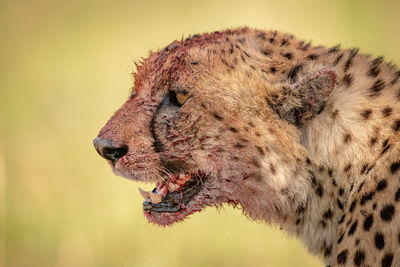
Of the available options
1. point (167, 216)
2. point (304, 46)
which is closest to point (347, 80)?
point (304, 46)

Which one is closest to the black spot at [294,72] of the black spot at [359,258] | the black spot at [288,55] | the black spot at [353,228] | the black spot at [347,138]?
the black spot at [288,55]

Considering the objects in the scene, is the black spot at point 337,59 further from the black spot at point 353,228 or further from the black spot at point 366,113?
the black spot at point 353,228

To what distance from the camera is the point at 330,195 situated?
9.71ft

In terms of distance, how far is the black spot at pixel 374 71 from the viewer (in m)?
3.06

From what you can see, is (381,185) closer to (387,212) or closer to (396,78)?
(387,212)

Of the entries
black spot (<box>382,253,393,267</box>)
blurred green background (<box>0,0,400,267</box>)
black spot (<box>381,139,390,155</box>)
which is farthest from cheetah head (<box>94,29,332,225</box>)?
blurred green background (<box>0,0,400,267</box>)

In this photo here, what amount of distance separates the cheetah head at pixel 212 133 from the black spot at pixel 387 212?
390 millimetres

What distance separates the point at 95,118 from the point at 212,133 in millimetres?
3837

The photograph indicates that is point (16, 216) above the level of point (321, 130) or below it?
below

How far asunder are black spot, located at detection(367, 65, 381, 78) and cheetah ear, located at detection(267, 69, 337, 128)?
0.78 ft

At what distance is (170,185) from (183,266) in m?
2.03

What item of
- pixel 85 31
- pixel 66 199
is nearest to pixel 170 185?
pixel 66 199

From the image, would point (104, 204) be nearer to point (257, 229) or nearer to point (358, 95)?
point (257, 229)

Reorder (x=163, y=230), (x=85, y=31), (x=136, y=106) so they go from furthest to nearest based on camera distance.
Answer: (x=85, y=31) → (x=163, y=230) → (x=136, y=106)
